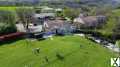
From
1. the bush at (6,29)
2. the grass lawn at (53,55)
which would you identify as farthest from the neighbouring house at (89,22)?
the grass lawn at (53,55)

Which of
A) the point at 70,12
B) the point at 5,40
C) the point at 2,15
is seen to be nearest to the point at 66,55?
the point at 5,40

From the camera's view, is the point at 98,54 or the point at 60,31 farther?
the point at 60,31

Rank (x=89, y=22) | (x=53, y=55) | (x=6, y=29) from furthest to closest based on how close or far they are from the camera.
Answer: (x=89, y=22)
(x=6, y=29)
(x=53, y=55)

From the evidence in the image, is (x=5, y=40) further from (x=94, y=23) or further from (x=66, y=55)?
(x=94, y=23)

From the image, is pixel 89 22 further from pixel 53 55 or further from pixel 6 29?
pixel 53 55

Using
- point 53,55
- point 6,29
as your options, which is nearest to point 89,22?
point 6,29

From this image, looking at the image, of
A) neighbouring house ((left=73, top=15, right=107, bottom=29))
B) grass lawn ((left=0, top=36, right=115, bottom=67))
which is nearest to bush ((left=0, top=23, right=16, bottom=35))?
grass lawn ((left=0, top=36, right=115, bottom=67))

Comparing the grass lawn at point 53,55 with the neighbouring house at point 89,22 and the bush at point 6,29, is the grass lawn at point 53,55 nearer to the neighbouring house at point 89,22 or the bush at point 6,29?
the bush at point 6,29

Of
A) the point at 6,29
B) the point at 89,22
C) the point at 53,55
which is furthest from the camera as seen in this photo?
the point at 89,22
